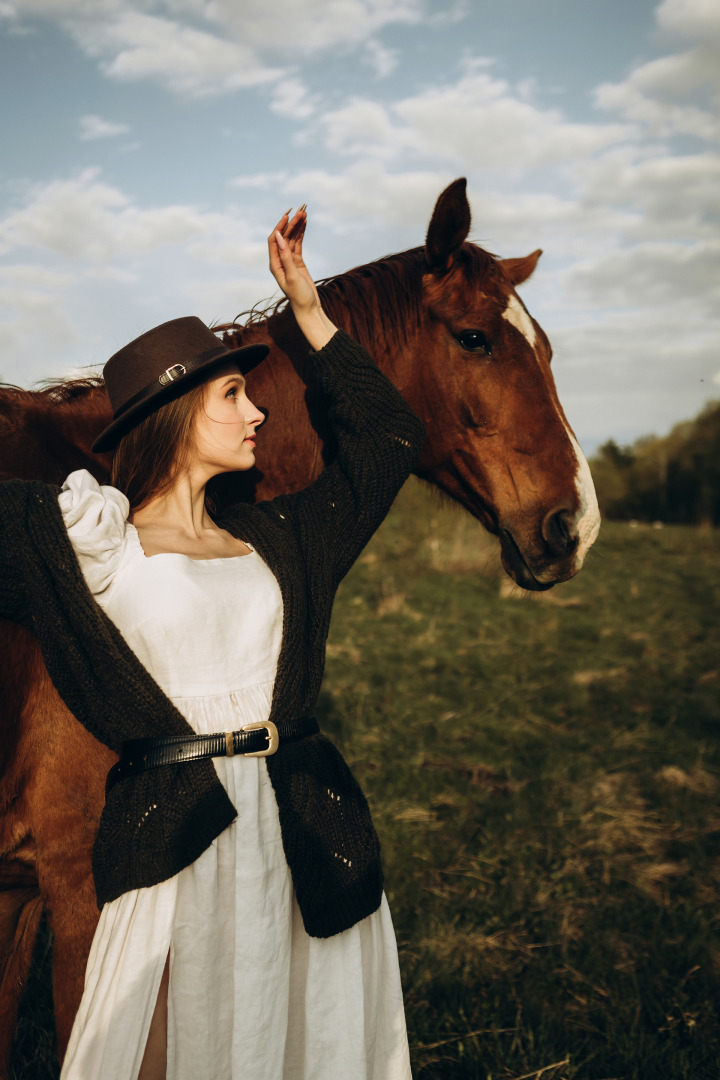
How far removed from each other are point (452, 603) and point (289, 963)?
9.71 m

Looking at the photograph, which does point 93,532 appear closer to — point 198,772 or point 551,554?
point 198,772

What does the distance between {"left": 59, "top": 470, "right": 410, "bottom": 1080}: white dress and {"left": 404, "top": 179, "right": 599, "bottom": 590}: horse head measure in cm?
99

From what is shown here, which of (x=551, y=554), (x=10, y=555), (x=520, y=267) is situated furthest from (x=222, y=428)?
(x=520, y=267)

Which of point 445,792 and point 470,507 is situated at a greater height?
point 470,507

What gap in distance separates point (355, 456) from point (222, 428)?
0.36 m

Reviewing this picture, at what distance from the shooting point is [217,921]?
4.94ft

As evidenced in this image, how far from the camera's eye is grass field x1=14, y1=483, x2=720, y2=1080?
274 cm

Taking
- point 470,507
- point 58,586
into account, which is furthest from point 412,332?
point 58,586

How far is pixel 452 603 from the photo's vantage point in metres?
11.2

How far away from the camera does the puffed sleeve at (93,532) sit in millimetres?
1517

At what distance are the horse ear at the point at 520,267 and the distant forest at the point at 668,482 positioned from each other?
2459cm

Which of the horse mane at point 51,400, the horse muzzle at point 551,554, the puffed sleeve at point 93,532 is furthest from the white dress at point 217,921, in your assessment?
the horse muzzle at point 551,554

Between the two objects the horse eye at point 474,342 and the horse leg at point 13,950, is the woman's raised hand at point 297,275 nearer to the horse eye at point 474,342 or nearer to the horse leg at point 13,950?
the horse eye at point 474,342

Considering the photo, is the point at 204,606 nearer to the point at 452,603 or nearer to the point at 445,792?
the point at 445,792
